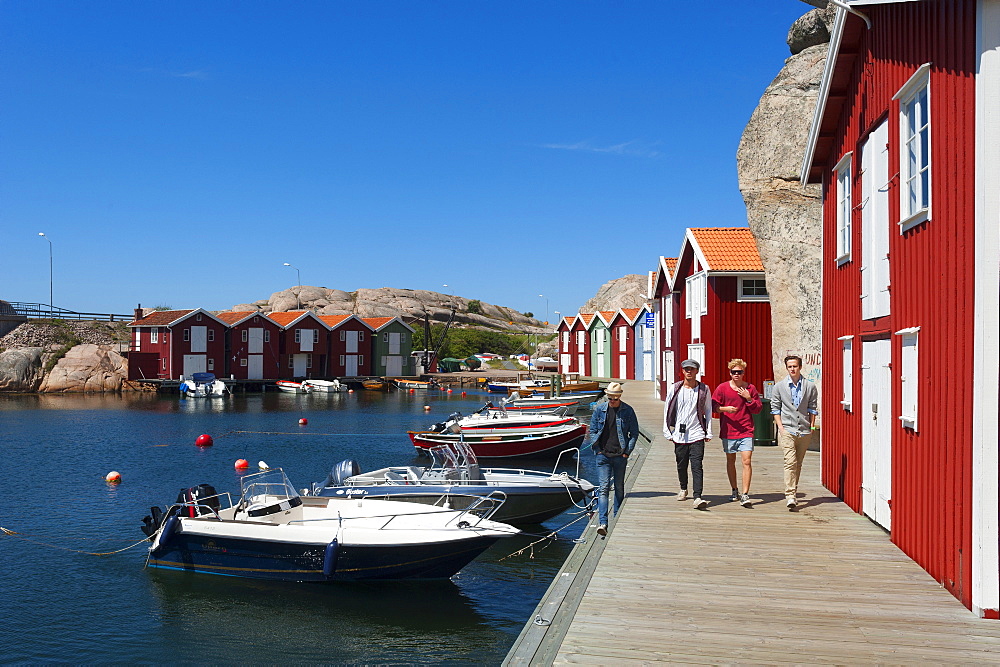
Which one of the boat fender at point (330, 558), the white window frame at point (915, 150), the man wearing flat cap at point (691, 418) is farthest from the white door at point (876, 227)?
the boat fender at point (330, 558)

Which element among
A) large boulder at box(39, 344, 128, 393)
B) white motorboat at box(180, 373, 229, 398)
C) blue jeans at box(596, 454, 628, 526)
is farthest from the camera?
large boulder at box(39, 344, 128, 393)

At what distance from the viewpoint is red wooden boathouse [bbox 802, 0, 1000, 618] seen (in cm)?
693

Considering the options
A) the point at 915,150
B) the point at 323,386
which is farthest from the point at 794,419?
the point at 323,386

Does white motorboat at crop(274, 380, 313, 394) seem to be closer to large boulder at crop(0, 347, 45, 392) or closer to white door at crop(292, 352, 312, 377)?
white door at crop(292, 352, 312, 377)

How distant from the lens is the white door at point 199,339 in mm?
74625

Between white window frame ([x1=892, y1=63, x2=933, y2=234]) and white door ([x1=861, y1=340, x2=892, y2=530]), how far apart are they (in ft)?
5.87

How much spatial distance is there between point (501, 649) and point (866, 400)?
6256 mm

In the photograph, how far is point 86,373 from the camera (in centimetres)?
7838

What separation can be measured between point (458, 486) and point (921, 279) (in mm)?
10703

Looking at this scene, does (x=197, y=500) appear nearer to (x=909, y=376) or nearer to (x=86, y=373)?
(x=909, y=376)

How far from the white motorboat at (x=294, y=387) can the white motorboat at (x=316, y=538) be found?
62.4 meters

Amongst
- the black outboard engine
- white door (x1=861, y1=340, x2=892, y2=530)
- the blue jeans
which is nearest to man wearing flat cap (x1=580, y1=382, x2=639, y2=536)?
the blue jeans

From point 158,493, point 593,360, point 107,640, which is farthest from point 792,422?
point 593,360

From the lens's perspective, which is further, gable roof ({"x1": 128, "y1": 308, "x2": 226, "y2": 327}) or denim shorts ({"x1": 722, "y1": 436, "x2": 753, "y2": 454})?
gable roof ({"x1": 128, "y1": 308, "x2": 226, "y2": 327})
